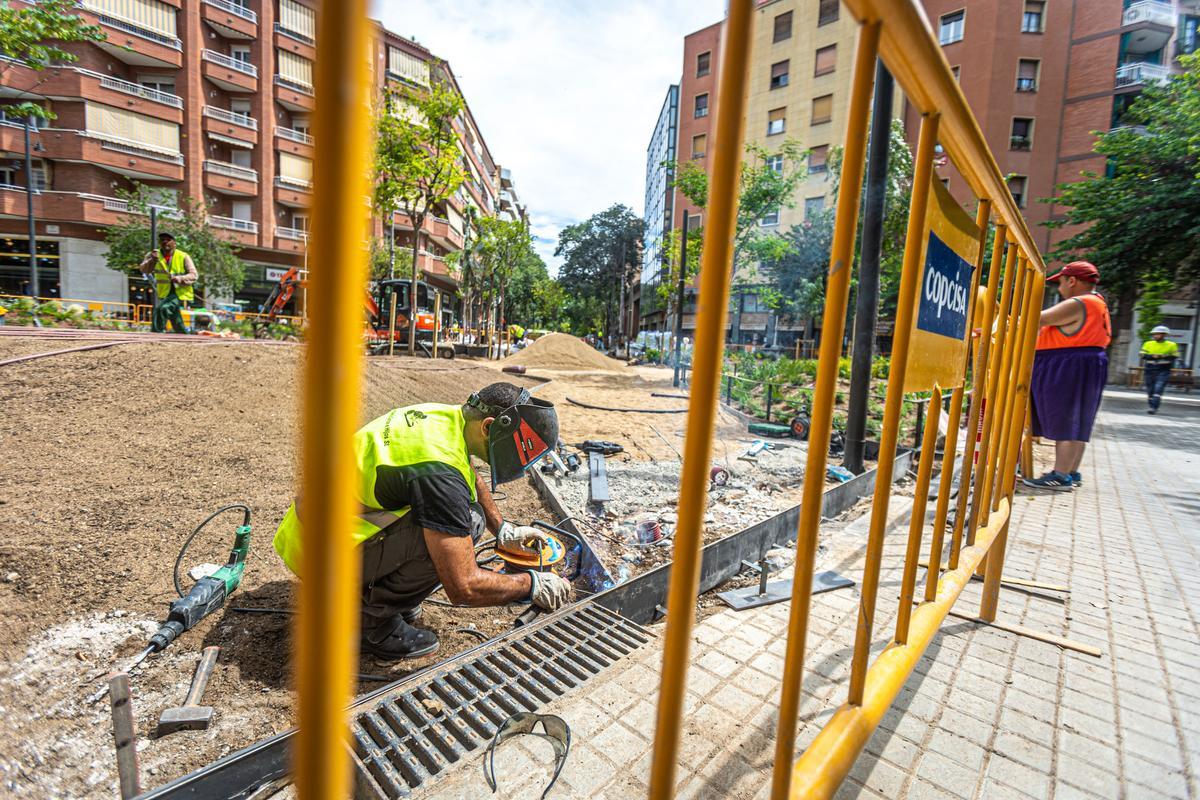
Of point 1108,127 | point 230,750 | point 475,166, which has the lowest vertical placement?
point 230,750

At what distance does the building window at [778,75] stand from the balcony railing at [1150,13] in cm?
1493

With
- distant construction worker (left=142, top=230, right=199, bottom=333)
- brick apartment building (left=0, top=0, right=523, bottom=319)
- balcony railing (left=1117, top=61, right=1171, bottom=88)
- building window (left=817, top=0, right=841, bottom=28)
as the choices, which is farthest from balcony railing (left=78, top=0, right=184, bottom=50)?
balcony railing (left=1117, top=61, right=1171, bottom=88)

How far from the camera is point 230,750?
6.34 feet

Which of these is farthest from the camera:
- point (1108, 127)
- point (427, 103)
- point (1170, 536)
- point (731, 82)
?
point (1108, 127)

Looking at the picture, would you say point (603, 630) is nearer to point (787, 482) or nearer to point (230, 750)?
point (230, 750)

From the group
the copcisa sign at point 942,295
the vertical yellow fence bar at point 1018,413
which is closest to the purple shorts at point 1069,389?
the vertical yellow fence bar at point 1018,413

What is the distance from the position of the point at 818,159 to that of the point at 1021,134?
916cm

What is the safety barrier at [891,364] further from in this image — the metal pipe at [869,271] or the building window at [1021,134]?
the building window at [1021,134]

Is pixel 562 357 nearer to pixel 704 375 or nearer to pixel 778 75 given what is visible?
pixel 704 375

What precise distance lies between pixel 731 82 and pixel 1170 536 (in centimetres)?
505

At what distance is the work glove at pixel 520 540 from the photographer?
9.85ft

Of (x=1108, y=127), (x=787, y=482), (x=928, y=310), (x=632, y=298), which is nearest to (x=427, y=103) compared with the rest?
(x=787, y=482)

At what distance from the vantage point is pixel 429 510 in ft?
7.62

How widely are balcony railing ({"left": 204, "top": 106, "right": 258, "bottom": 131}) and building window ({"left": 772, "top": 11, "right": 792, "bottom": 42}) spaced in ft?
93.4
